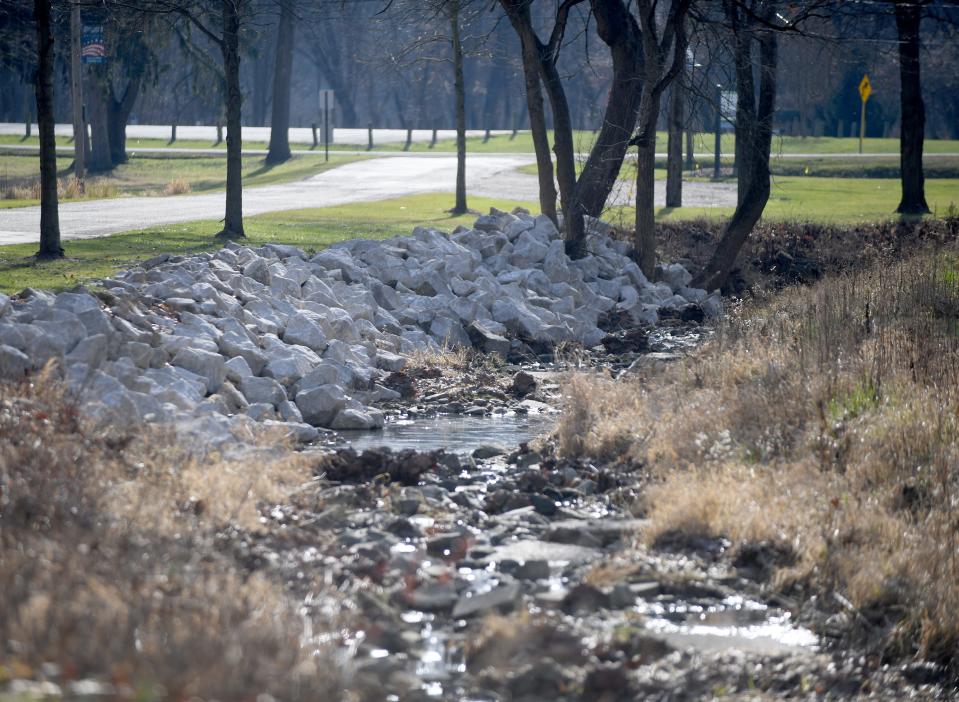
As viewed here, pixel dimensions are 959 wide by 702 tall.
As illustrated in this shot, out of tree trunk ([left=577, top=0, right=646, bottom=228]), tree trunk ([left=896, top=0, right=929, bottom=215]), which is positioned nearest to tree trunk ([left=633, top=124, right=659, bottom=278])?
tree trunk ([left=577, top=0, right=646, bottom=228])

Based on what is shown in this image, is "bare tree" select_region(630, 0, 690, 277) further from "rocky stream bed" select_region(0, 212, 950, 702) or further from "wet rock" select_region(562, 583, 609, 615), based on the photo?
"wet rock" select_region(562, 583, 609, 615)

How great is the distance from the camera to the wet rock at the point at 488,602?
6547 mm

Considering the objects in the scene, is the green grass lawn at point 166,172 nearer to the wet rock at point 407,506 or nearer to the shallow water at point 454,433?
the shallow water at point 454,433

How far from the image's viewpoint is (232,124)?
2109 cm

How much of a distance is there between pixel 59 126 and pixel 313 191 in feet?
133

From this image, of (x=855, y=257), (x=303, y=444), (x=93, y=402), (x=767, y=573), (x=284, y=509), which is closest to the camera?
(x=767, y=573)

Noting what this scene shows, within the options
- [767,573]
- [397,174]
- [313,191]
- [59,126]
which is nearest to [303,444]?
[767,573]

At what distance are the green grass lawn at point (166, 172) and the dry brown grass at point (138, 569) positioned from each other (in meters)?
27.8

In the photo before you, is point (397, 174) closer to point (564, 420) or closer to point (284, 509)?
point (564, 420)

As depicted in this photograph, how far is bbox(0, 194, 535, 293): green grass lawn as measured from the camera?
15.3 metres

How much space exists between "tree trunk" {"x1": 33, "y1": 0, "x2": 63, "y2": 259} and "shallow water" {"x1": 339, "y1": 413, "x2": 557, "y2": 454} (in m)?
6.78

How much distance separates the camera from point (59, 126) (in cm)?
7044

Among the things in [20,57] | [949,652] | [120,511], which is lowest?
[949,652]

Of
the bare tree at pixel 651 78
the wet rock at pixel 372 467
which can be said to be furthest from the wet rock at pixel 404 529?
the bare tree at pixel 651 78
